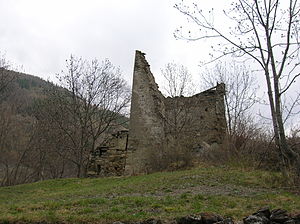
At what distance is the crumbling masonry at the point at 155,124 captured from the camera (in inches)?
605

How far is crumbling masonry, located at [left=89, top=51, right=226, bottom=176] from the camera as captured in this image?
15.4 meters

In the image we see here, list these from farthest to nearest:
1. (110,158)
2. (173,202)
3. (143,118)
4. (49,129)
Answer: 1. (49,129)
2. (110,158)
3. (143,118)
4. (173,202)

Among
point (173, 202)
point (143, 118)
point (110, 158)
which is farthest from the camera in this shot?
point (110, 158)

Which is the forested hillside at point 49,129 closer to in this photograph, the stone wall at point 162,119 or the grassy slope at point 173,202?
the stone wall at point 162,119

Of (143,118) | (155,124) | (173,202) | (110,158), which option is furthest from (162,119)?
(173,202)

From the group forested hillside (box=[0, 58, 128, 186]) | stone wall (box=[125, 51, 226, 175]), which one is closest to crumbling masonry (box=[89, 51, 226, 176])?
stone wall (box=[125, 51, 226, 175])

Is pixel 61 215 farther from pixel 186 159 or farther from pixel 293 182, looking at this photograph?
pixel 186 159

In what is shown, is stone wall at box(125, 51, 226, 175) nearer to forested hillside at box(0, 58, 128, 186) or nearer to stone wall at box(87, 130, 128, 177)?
stone wall at box(87, 130, 128, 177)


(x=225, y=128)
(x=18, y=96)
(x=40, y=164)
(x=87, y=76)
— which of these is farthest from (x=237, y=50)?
(x=18, y=96)

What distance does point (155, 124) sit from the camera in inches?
625

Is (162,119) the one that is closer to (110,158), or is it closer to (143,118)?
(143,118)

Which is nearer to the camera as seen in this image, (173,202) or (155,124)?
(173,202)

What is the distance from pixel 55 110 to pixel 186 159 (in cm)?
1151

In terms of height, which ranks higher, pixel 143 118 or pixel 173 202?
pixel 143 118
